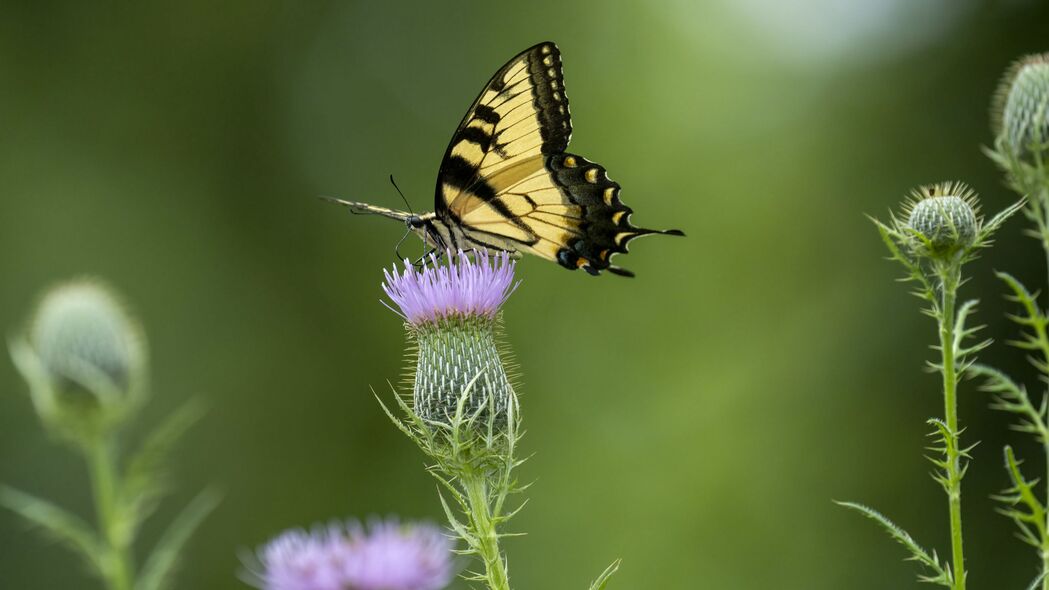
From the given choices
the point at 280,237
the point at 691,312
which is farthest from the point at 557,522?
the point at 280,237

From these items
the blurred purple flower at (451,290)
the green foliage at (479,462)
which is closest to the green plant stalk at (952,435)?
the green foliage at (479,462)

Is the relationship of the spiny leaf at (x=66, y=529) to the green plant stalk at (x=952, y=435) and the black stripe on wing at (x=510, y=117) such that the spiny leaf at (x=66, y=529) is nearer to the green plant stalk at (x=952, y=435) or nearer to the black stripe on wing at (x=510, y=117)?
the green plant stalk at (x=952, y=435)

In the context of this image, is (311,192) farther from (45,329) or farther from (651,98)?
(45,329)

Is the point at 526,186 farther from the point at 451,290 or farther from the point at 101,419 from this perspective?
the point at 101,419

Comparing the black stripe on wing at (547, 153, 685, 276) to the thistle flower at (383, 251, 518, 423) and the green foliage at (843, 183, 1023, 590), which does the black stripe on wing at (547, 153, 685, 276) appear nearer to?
the thistle flower at (383, 251, 518, 423)

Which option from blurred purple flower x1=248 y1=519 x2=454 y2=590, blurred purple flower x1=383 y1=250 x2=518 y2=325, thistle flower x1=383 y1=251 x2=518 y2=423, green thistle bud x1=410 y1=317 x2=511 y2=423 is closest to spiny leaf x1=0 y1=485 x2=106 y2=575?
blurred purple flower x1=248 y1=519 x2=454 y2=590

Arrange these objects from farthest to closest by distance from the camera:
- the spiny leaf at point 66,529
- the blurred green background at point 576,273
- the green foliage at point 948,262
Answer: the blurred green background at point 576,273 < the green foliage at point 948,262 < the spiny leaf at point 66,529

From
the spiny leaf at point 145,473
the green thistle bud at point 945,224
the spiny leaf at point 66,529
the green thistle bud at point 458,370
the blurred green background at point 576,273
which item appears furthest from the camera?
the blurred green background at point 576,273
